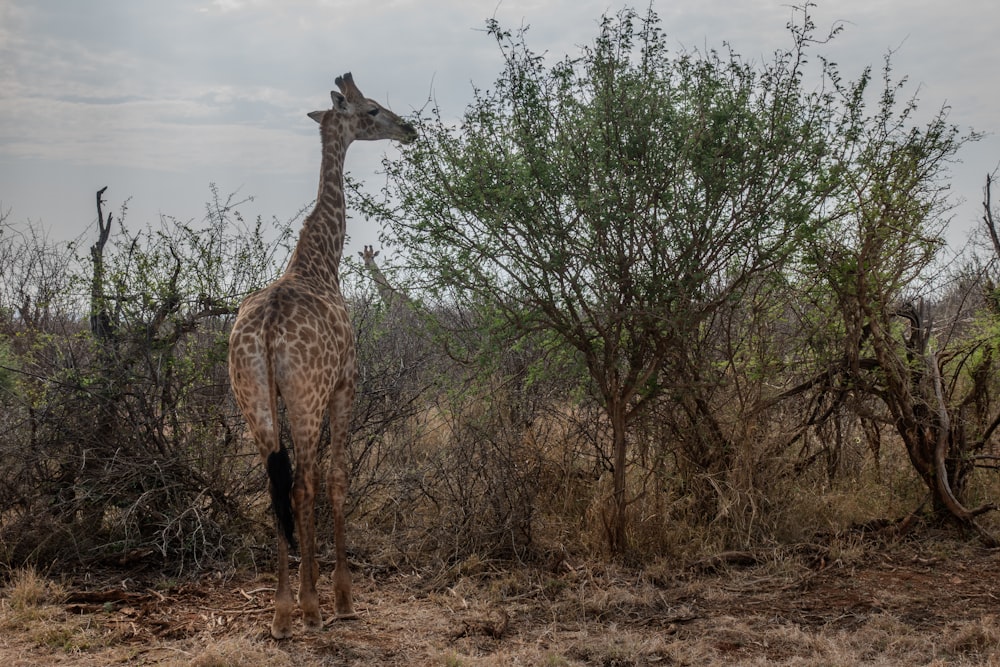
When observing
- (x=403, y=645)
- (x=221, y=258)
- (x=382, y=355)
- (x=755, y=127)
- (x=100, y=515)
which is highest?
(x=755, y=127)

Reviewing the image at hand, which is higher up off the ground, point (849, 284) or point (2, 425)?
point (849, 284)

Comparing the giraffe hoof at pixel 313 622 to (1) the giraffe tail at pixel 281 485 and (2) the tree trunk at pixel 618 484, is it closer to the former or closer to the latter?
(1) the giraffe tail at pixel 281 485

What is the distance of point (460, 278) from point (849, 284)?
8.62ft

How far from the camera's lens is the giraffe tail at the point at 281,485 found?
4.82 metres

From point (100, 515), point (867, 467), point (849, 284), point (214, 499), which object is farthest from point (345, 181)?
point (867, 467)

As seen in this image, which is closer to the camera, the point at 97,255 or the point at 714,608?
the point at 714,608

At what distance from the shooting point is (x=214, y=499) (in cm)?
665

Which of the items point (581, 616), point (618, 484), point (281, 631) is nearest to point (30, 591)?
point (281, 631)

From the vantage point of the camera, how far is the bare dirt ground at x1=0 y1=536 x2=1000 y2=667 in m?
4.60

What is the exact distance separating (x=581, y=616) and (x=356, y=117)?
12.1 feet

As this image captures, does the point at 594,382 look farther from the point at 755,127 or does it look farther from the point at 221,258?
the point at 221,258

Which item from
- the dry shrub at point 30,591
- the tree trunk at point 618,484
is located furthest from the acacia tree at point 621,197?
the dry shrub at point 30,591

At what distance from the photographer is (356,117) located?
6520 millimetres

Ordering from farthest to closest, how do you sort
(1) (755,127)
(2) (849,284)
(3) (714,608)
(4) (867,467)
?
(4) (867,467) < (2) (849,284) < (1) (755,127) < (3) (714,608)
